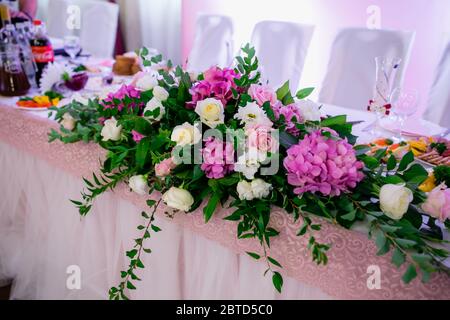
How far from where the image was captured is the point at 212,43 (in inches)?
106

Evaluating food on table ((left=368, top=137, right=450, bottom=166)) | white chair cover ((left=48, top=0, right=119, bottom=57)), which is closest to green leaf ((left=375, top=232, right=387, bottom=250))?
food on table ((left=368, top=137, right=450, bottom=166))

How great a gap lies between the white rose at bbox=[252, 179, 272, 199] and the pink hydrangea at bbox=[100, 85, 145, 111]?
0.38 meters

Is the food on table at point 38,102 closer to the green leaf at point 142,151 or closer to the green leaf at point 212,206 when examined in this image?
the green leaf at point 142,151

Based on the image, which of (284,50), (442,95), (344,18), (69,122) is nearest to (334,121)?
(69,122)

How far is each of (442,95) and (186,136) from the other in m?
1.59

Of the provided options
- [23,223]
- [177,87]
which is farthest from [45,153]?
[177,87]

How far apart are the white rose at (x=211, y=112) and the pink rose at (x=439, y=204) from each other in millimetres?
415

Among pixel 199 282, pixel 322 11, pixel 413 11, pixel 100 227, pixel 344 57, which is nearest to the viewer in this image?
pixel 199 282

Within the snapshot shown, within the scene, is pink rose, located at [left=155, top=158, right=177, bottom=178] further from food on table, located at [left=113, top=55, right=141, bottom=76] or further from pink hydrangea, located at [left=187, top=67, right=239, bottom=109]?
food on table, located at [left=113, top=55, right=141, bottom=76]

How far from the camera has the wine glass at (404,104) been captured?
1301 mm

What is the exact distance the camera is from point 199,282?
103 cm

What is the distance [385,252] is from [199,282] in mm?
529

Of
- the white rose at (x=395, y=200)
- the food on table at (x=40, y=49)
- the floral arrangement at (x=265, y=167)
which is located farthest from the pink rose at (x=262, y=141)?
the food on table at (x=40, y=49)
